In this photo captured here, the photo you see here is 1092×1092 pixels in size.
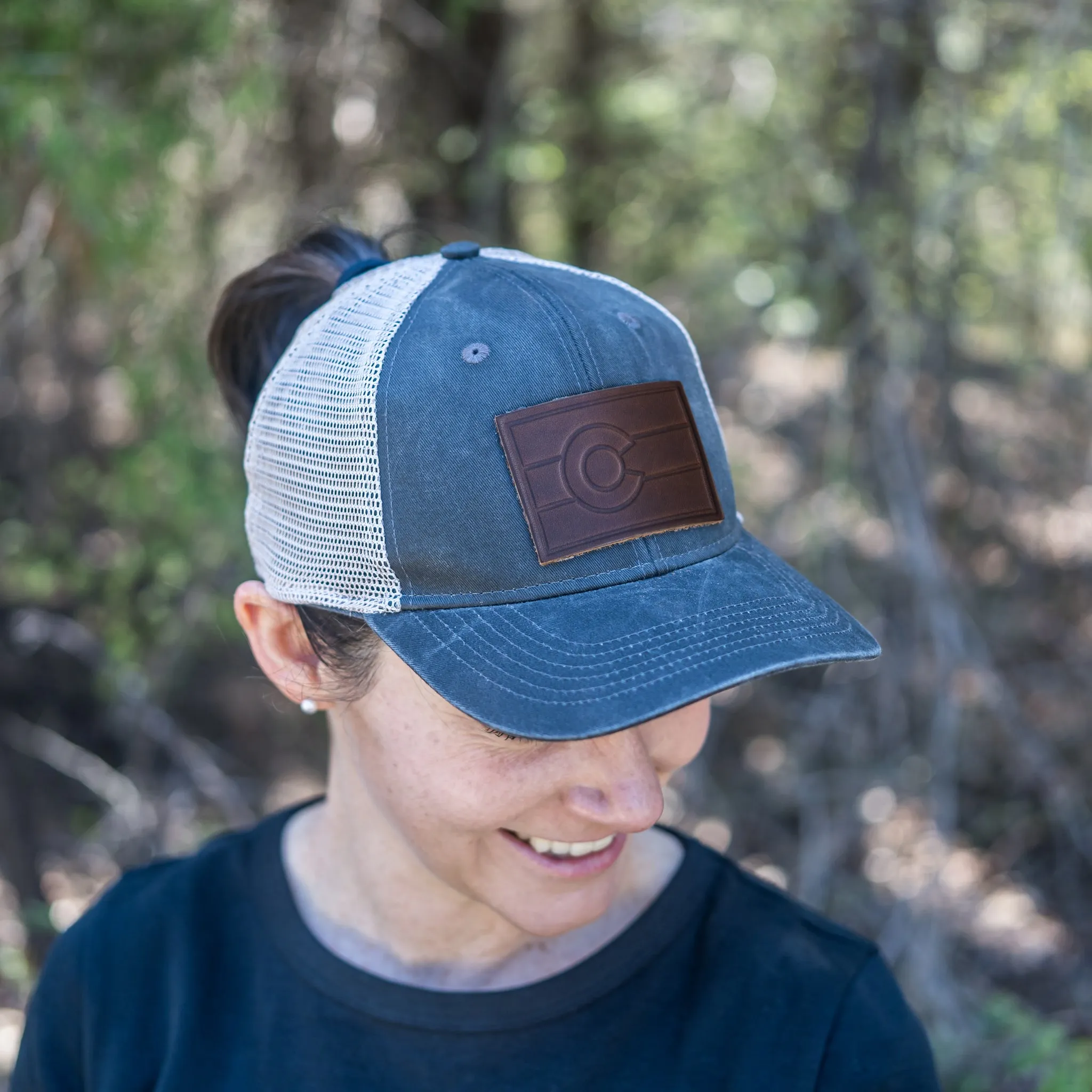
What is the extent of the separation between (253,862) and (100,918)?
0.65 feet

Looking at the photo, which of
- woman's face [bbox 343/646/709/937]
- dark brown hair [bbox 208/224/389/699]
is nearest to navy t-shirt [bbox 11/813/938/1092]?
woman's face [bbox 343/646/709/937]

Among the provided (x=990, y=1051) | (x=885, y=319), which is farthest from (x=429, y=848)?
(x=885, y=319)

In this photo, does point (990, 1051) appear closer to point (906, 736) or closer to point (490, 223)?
point (906, 736)

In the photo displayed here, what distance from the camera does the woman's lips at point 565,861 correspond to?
3.76ft

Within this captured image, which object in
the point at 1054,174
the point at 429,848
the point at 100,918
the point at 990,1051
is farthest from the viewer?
the point at 1054,174

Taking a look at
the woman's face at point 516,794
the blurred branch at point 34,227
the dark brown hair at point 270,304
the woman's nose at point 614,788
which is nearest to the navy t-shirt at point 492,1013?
the woman's face at point 516,794

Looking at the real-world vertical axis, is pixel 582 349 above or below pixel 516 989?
above

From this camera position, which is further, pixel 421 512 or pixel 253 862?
pixel 253 862

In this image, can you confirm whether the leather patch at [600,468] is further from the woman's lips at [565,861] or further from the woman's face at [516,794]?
the woman's lips at [565,861]

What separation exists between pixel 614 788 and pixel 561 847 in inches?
4.6

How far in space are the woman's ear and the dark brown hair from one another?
1.10ft

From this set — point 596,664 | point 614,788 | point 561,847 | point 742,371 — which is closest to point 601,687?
point 596,664

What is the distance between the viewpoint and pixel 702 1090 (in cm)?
118

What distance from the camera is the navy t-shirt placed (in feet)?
3.91
